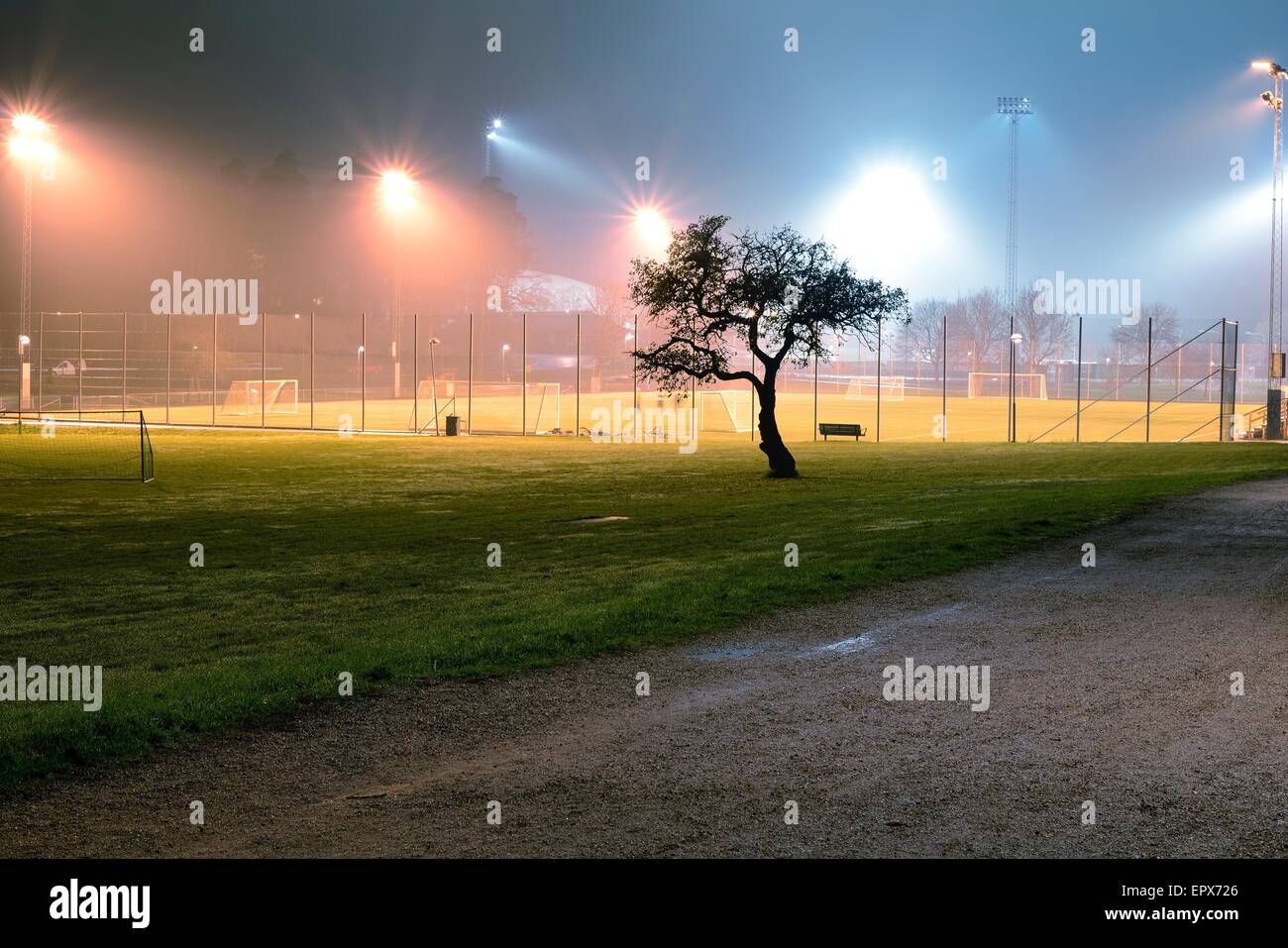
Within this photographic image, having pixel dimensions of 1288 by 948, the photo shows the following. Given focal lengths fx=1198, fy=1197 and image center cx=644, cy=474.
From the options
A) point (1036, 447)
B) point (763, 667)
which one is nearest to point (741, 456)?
point (1036, 447)

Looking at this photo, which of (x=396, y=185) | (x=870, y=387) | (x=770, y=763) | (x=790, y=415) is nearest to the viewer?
(x=770, y=763)

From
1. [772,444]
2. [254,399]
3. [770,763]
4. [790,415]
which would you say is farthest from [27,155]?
[770,763]

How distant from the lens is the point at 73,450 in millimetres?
41031

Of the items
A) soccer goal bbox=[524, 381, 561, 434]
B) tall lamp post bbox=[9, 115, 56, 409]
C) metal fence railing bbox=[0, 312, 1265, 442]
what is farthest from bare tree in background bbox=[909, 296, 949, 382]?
tall lamp post bbox=[9, 115, 56, 409]

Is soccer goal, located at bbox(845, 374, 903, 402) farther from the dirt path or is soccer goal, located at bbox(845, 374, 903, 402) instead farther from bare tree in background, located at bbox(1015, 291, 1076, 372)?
the dirt path

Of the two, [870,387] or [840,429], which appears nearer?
[840,429]

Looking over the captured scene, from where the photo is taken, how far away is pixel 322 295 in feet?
347

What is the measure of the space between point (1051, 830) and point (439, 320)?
10299cm

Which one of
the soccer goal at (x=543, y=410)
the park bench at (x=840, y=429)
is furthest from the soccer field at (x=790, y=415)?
the park bench at (x=840, y=429)

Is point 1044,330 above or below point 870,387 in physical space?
above

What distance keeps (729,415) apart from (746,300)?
3241cm

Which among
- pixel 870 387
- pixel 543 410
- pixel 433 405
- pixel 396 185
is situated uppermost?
pixel 396 185

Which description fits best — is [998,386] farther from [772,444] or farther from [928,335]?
[772,444]
